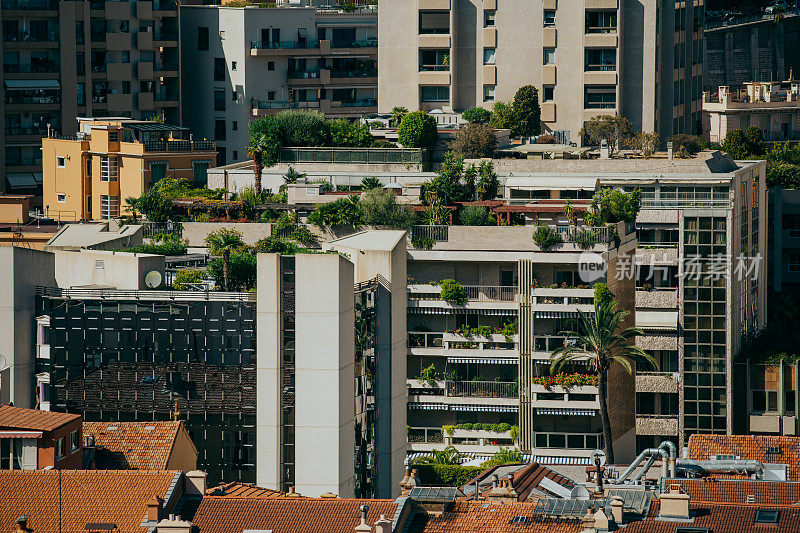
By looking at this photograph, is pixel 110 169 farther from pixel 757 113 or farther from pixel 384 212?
pixel 757 113

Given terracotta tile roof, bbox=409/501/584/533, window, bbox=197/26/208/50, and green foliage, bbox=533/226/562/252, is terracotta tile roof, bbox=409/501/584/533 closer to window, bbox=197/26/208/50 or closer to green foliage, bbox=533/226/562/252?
green foliage, bbox=533/226/562/252

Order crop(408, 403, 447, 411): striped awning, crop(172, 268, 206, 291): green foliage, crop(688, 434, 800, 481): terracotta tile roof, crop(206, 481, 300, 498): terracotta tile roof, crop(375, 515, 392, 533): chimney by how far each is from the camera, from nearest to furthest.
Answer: crop(375, 515, 392, 533): chimney, crop(206, 481, 300, 498): terracotta tile roof, crop(688, 434, 800, 481): terracotta tile roof, crop(172, 268, 206, 291): green foliage, crop(408, 403, 447, 411): striped awning

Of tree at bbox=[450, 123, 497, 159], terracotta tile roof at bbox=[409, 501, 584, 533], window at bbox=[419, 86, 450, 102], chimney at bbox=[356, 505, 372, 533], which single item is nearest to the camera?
chimney at bbox=[356, 505, 372, 533]

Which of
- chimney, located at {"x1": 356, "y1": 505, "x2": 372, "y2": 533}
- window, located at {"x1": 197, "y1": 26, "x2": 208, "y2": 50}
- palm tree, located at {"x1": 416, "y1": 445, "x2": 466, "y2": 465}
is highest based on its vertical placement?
window, located at {"x1": 197, "y1": 26, "x2": 208, "y2": 50}

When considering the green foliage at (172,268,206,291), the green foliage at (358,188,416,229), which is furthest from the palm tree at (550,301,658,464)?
the green foliage at (172,268,206,291)

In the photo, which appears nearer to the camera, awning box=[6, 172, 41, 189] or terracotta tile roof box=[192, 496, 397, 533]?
terracotta tile roof box=[192, 496, 397, 533]

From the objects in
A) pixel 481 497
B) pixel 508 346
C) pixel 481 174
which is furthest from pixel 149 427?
pixel 481 174

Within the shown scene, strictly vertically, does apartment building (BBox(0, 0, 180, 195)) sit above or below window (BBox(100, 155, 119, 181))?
above

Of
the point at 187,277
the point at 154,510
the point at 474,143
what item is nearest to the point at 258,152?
the point at 474,143
